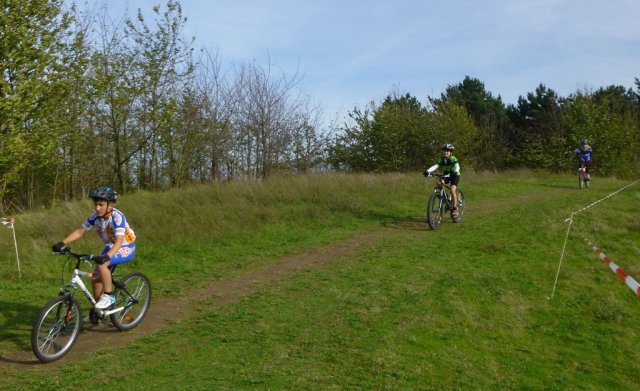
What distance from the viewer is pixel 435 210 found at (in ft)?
43.1

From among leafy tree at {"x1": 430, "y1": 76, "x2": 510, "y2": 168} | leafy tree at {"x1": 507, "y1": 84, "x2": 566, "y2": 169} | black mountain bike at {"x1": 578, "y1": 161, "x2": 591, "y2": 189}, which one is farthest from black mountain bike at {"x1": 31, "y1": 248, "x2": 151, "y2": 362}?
leafy tree at {"x1": 507, "y1": 84, "x2": 566, "y2": 169}

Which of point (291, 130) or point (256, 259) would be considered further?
point (291, 130)

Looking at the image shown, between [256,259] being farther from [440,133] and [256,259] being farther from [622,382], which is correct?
[440,133]

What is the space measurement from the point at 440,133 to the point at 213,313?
32813 millimetres

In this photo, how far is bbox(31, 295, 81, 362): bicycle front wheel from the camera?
215 inches

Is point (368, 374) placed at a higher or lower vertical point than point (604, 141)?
lower

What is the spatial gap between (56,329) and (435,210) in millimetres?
9363

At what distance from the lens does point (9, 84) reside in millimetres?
13789

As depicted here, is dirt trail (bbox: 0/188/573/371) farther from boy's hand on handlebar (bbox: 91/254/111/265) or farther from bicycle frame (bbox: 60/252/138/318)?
boy's hand on handlebar (bbox: 91/254/111/265)

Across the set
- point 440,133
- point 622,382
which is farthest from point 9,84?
point 440,133

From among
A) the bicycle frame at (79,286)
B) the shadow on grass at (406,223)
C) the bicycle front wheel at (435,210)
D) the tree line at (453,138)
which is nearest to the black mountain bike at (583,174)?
the shadow on grass at (406,223)

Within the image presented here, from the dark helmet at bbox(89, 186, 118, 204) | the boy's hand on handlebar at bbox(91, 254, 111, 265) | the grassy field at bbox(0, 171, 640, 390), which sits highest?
the dark helmet at bbox(89, 186, 118, 204)

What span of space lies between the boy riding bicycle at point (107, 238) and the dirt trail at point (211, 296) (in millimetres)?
455

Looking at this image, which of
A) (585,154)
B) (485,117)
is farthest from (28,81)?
(485,117)
